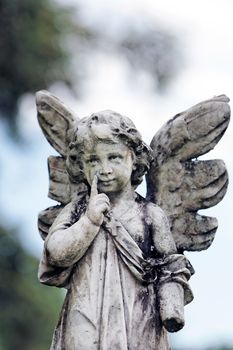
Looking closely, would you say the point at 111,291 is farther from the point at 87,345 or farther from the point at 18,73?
the point at 18,73

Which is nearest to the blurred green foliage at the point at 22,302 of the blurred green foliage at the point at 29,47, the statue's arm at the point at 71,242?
the blurred green foliage at the point at 29,47

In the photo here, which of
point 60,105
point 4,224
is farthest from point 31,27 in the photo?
point 60,105

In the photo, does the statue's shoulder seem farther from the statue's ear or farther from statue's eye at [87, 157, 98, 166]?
the statue's ear

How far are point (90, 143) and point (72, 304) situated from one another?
945 millimetres

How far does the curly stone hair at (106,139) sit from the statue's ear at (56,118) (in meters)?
0.60

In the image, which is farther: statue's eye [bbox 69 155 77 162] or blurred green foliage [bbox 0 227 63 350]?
blurred green foliage [bbox 0 227 63 350]

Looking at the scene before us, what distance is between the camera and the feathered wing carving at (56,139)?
39.7 ft

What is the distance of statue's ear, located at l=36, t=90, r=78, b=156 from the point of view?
478 inches

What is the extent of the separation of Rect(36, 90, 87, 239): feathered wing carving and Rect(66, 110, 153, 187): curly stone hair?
1.63ft

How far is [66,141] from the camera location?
12133mm

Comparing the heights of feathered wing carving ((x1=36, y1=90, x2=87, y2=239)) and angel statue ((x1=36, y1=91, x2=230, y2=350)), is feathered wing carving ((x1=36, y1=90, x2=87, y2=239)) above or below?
above

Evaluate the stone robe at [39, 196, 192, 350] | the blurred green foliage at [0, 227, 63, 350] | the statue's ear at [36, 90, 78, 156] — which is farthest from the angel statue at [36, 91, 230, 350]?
the blurred green foliage at [0, 227, 63, 350]

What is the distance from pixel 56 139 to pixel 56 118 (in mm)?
134

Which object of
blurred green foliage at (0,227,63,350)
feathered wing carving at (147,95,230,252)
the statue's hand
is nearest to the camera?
the statue's hand
